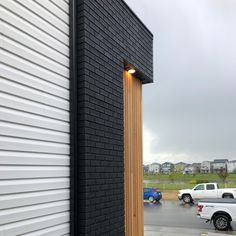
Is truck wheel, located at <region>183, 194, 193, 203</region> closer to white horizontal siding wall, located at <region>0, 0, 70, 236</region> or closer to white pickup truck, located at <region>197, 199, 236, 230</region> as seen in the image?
white pickup truck, located at <region>197, 199, 236, 230</region>

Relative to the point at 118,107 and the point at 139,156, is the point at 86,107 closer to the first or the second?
the point at 118,107

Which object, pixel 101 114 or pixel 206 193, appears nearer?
pixel 101 114

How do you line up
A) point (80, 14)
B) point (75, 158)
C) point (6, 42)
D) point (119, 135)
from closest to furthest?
1. point (6, 42)
2. point (75, 158)
3. point (80, 14)
4. point (119, 135)

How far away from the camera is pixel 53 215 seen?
527 cm

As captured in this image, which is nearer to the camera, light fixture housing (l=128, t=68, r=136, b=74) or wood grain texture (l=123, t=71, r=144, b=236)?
wood grain texture (l=123, t=71, r=144, b=236)

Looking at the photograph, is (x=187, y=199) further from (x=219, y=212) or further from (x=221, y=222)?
(x=221, y=222)

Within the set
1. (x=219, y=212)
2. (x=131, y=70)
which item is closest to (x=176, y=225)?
(x=219, y=212)

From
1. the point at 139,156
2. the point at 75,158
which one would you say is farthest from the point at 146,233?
the point at 75,158

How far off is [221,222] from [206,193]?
674 inches

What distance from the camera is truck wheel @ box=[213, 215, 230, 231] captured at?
20.2m

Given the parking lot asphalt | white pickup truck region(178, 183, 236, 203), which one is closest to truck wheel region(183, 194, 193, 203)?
white pickup truck region(178, 183, 236, 203)

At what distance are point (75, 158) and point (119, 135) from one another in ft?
5.16

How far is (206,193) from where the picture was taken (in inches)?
1462

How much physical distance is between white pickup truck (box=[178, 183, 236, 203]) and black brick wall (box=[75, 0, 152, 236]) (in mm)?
30537
